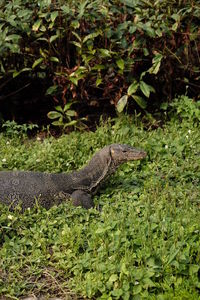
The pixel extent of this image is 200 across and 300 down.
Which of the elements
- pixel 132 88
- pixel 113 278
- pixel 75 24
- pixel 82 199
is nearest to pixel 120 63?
pixel 132 88

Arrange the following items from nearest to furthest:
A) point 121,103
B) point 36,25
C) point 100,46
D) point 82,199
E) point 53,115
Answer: point 82,199 → point 36,25 → point 121,103 → point 100,46 → point 53,115

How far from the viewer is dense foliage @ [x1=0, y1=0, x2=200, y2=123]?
8492mm

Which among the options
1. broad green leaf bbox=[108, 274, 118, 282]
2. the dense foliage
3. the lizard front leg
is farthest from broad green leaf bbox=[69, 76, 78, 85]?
broad green leaf bbox=[108, 274, 118, 282]

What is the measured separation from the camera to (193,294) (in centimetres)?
495

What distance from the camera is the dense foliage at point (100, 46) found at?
27.9ft

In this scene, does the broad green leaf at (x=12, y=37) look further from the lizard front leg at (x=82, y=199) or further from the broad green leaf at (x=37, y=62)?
the lizard front leg at (x=82, y=199)

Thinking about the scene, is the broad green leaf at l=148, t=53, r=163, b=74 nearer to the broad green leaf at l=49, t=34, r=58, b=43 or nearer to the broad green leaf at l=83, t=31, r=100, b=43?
the broad green leaf at l=83, t=31, r=100, b=43

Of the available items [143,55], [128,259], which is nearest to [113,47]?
[143,55]

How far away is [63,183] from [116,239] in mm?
1465

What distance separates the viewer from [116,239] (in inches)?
213

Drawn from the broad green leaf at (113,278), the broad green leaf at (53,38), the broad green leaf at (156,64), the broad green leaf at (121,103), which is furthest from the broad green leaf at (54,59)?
the broad green leaf at (113,278)

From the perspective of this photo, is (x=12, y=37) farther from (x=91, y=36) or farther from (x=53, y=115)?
(x=53, y=115)

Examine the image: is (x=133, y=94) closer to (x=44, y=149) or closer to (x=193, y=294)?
(x=44, y=149)

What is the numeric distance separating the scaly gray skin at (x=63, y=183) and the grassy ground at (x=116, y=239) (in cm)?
17
